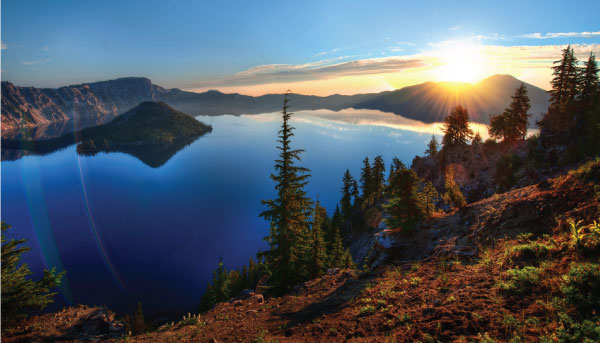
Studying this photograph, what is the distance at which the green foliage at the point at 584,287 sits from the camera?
5184mm

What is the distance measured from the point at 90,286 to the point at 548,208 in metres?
99.9

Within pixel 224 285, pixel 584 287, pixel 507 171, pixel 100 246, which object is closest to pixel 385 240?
pixel 584 287

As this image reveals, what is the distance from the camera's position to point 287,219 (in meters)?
20.4

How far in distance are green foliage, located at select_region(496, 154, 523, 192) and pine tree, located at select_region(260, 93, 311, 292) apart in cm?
3128

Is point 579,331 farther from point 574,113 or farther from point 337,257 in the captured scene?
point 574,113

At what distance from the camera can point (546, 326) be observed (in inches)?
206

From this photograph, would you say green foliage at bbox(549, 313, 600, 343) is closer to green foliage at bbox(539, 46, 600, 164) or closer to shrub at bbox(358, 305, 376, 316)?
shrub at bbox(358, 305, 376, 316)

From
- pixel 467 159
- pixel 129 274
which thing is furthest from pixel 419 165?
pixel 129 274

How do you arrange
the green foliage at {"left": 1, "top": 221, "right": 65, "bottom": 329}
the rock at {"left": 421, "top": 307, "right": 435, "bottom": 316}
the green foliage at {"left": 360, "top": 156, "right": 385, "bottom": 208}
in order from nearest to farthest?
the rock at {"left": 421, "top": 307, "right": 435, "bottom": 316} → the green foliage at {"left": 1, "top": 221, "right": 65, "bottom": 329} → the green foliage at {"left": 360, "top": 156, "right": 385, "bottom": 208}

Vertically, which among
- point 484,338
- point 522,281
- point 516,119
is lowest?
point 484,338

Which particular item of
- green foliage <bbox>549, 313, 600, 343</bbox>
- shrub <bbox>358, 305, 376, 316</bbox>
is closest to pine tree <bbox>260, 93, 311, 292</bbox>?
shrub <bbox>358, 305, 376, 316</bbox>

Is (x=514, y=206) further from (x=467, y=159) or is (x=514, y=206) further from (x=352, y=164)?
(x=352, y=164)

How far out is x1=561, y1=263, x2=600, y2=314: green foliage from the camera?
518 cm

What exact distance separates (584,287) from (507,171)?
129ft
